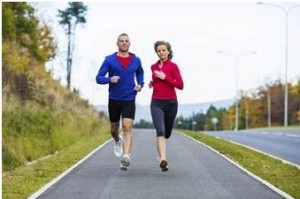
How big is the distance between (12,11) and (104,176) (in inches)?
1272

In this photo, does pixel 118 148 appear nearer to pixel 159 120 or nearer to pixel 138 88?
pixel 159 120

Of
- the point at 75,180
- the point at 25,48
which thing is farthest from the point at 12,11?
the point at 75,180

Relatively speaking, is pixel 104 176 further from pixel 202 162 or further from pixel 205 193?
pixel 202 162

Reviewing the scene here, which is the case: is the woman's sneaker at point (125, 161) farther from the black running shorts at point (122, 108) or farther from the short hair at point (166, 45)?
the short hair at point (166, 45)

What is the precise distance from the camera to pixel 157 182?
9.80m

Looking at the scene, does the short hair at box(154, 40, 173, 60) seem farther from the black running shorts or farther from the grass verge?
the grass verge

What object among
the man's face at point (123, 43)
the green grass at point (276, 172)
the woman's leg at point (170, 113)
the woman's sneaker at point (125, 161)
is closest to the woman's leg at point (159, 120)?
the woman's leg at point (170, 113)

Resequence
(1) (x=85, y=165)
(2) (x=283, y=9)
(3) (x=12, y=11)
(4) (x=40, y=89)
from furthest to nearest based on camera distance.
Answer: (2) (x=283, y=9) < (3) (x=12, y=11) < (4) (x=40, y=89) < (1) (x=85, y=165)

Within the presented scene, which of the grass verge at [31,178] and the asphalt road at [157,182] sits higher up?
the asphalt road at [157,182]

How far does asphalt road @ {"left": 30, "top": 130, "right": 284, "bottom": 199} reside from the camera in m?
8.65

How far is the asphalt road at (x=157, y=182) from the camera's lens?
8.65 m

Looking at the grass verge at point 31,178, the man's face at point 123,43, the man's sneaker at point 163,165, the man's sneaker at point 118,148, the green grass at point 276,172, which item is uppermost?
the man's face at point 123,43

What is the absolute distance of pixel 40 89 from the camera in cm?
2853

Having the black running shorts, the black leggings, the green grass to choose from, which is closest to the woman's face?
the black leggings
